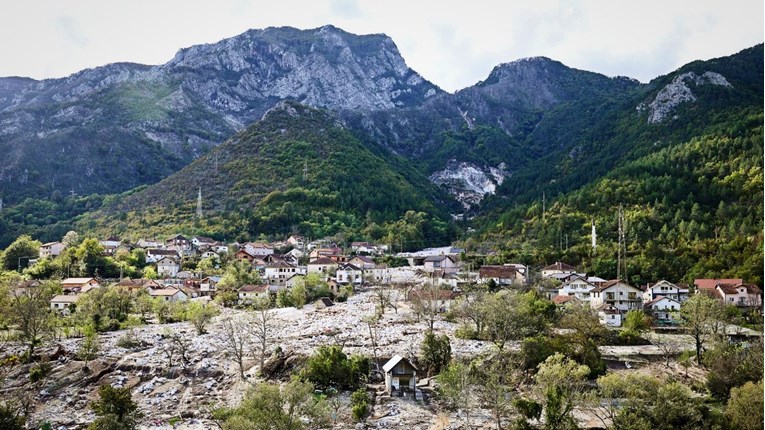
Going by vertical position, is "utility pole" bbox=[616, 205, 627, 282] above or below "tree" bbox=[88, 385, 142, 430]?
above

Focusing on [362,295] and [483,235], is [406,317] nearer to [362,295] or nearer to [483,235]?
[362,295]

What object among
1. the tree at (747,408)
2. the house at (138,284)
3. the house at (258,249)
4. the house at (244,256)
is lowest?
the tree at (747,408)

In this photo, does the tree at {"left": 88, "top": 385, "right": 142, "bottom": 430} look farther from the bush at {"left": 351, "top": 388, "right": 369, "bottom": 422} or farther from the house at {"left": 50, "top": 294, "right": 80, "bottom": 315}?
the house at {"left": 50, "top": 294, "right": 80, "bottom": 315}

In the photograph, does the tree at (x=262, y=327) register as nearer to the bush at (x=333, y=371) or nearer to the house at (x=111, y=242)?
the bush at (x=333, y=371)

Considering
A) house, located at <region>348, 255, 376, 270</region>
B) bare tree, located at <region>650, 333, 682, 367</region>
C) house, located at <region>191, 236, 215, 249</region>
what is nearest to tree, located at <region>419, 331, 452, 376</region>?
bare tree, located at <region>650, 333, 682, 367</region>

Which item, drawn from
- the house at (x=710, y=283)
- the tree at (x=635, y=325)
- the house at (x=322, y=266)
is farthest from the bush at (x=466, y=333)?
the house at (x=322, y=266)

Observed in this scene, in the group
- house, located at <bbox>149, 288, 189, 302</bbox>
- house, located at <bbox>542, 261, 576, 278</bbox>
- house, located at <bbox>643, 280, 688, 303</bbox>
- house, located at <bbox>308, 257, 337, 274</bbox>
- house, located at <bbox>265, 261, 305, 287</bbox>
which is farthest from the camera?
house, located at <bbox>308, 257, 337, 274</bbox>

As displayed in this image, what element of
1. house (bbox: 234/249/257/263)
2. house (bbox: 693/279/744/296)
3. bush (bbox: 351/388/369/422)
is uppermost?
house (bbox: 234/249/257/263)
